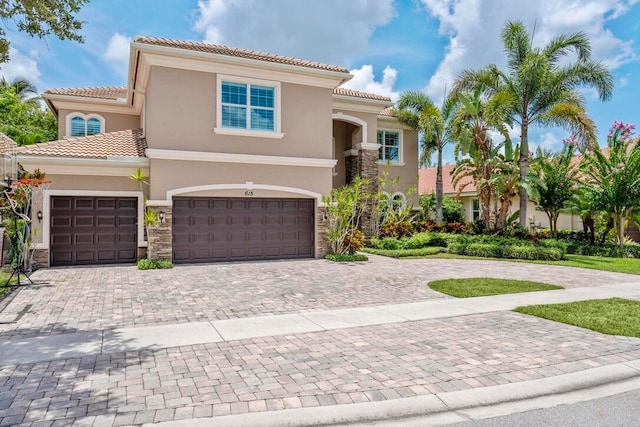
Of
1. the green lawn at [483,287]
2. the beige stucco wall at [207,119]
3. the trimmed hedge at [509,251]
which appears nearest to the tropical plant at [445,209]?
the trimmed hedge at [509,251]

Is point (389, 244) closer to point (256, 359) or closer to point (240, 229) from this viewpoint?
point (240, 229)

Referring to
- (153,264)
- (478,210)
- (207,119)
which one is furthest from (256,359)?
(478,210)

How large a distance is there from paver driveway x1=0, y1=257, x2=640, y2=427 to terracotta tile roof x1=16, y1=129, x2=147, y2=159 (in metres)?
5.58

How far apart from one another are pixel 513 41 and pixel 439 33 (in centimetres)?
485

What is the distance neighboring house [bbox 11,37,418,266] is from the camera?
49.1 ft

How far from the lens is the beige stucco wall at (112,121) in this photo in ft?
70.8

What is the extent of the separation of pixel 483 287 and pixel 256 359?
7.39 meters

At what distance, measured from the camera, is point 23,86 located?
128ft

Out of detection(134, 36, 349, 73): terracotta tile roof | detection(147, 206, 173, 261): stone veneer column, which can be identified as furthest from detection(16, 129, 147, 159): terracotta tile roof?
detection(134, 36, 349, 73): terracotta tile roof

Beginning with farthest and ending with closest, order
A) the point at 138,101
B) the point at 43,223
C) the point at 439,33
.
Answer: the point at 138,101, the point at 439,33, the point at 43,223

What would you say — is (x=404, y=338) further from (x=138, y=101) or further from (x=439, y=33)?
(x=138, y=101)

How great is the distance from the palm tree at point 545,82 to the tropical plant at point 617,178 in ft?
3.99

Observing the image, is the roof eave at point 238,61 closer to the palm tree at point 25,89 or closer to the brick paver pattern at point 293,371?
the brick paver pattern at point 293,371

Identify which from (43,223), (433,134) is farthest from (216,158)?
(433,134)
